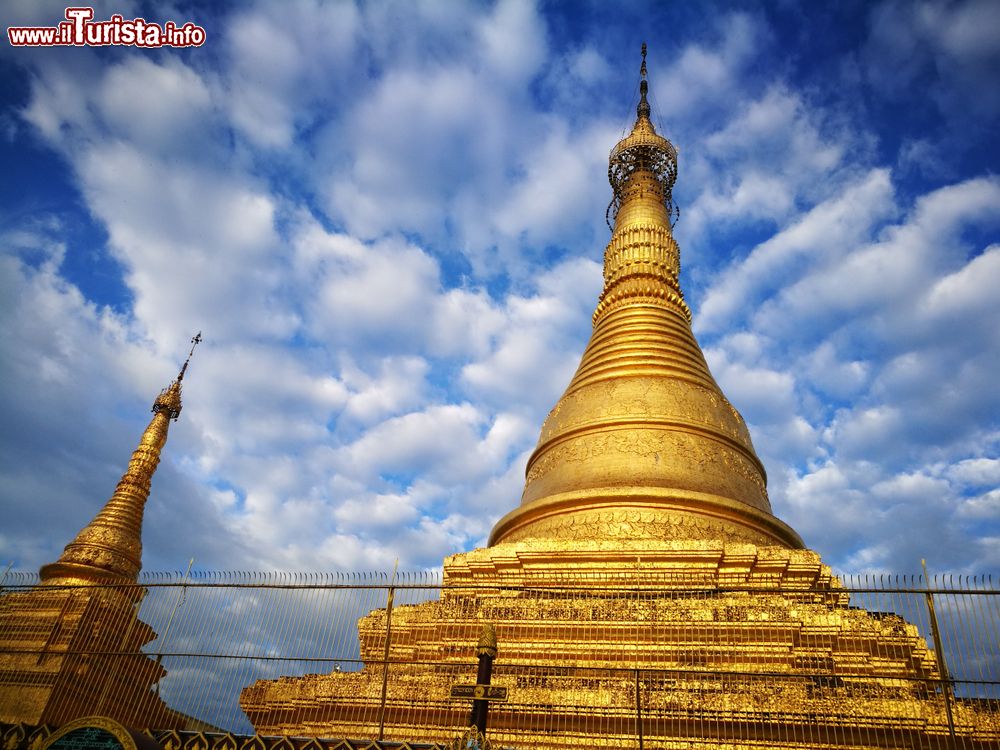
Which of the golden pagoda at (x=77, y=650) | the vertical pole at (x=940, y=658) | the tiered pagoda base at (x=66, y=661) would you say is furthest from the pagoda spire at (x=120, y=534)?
the vertical pole at (x=940, y=658)

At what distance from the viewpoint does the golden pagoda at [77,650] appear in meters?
11.8

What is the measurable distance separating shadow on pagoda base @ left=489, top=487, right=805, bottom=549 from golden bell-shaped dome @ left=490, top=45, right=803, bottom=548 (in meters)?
0.02

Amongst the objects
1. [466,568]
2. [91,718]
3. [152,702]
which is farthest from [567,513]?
[91,718]

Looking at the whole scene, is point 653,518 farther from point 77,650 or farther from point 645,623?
point 77,650

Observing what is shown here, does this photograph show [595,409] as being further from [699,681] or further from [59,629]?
[59,629]

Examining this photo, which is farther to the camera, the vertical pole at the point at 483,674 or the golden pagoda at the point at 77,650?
the golden pagoda at the point at 77,650

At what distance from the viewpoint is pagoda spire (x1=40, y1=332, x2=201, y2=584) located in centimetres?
1992

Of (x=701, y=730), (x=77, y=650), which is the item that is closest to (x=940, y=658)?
(x=701, y=730)

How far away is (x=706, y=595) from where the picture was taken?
11422 millimetres

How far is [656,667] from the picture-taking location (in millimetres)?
10164

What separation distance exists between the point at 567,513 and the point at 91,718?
31.3ft

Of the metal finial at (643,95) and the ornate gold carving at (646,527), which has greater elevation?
the metal finial at (643,95)

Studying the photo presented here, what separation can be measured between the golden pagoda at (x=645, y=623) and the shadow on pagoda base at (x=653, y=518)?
0.04 m

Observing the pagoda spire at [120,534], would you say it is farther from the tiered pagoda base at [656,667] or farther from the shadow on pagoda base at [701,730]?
the shadow on pagoda base at [701,730]
